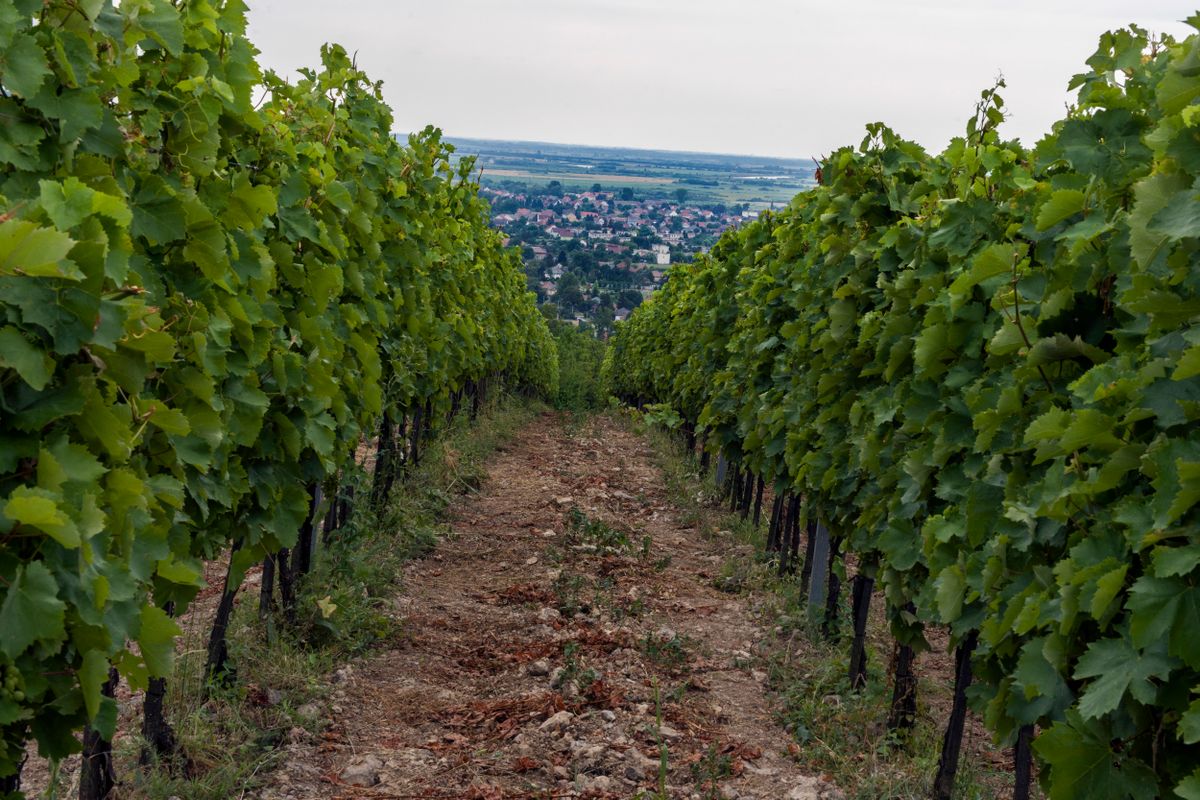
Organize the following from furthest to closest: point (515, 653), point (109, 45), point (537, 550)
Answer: point (537, 550), point (515, 653), point (109, 45)

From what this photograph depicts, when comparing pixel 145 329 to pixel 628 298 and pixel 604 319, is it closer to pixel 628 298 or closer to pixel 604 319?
pixel 604 319

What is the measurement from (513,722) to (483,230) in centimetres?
1085

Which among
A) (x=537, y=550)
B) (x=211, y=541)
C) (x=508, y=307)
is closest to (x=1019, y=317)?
(x=211, y=541)

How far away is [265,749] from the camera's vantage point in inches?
194

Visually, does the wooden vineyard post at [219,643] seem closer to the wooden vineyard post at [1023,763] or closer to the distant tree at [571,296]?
the wooden vineyard post at [1023,763]

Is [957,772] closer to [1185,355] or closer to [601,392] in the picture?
[1185,355]

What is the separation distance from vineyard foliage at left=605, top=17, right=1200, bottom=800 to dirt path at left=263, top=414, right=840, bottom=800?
3.93 feet

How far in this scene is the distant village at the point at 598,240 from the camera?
8538 cm

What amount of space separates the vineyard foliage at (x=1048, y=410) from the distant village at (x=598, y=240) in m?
48.7

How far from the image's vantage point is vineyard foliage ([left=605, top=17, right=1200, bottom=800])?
8.45ft

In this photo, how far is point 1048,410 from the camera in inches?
141

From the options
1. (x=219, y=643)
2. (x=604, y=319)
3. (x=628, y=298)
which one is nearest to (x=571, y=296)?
(x=628, y=298)

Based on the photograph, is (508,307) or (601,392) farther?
(601,392)

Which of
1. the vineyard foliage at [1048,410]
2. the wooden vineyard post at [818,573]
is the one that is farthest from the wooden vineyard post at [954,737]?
the wooden vineyard post at [818,573]
